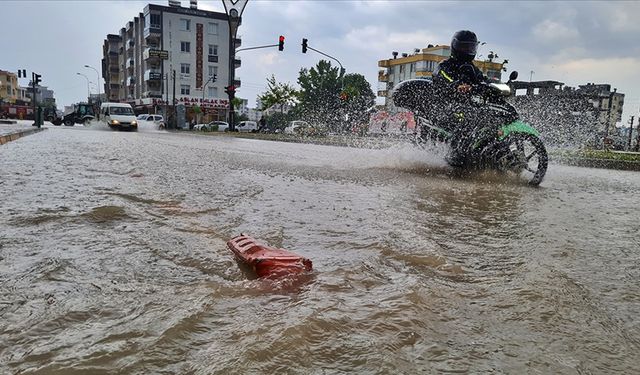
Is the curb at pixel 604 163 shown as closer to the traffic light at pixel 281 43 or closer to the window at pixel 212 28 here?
the traffic light at pixel 281 43

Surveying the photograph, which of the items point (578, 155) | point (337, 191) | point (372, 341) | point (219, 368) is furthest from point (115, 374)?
point (578, 155)

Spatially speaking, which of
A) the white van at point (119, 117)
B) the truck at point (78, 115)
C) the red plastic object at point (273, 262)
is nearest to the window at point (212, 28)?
the truck at point (78, 115)

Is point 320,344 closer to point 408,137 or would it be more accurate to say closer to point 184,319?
point 184,319

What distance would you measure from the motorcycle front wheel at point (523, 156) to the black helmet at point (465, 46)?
Result: 1600 millimetres

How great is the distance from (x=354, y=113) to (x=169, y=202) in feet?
118

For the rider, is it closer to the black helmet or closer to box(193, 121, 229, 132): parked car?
the black helmet

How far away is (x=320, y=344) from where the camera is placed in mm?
1461

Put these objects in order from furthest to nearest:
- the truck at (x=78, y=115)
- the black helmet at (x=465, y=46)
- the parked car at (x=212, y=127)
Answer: the parked car at (x=212, y=127) < the truck at (x=78, y=115) < the black helmet at (x=465, y=46)

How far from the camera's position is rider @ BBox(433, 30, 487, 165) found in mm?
6676

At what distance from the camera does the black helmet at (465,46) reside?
23.6 ft

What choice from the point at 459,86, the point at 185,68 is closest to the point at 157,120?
the point at 185,68

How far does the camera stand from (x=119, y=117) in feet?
93.5

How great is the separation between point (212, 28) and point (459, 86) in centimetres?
5971

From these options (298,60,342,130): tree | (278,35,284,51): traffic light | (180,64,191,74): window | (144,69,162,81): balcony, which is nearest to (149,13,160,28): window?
(144,69,162,81): balcony
